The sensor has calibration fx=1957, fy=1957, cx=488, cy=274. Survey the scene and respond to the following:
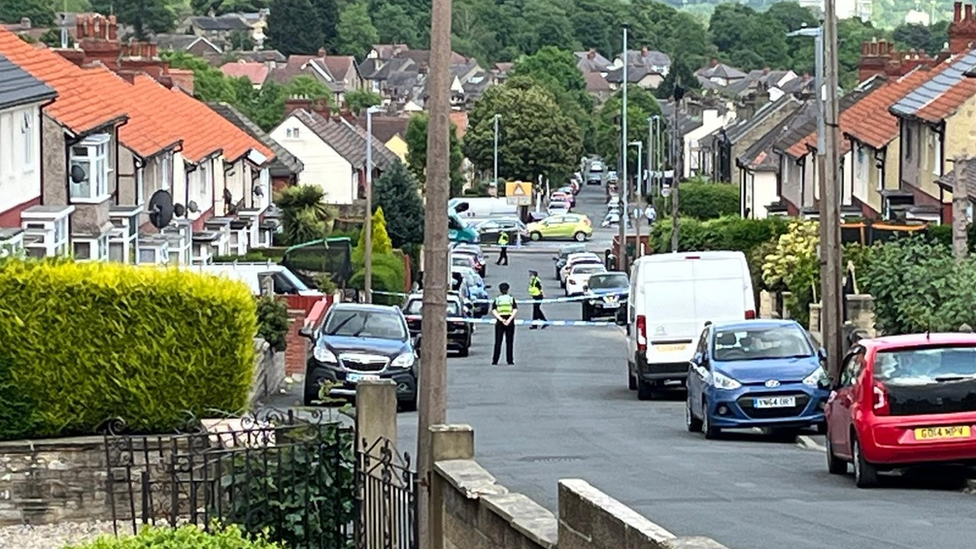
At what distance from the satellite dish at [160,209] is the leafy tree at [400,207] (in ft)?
103

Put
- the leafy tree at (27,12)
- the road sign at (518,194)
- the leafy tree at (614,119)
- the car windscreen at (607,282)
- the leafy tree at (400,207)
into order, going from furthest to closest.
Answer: the leafy tree at (27,12) → the leafy tree at (614,119) → the road sign at (518,194) → the leafy tree at (400,207) → the car windscreen at (607,282)

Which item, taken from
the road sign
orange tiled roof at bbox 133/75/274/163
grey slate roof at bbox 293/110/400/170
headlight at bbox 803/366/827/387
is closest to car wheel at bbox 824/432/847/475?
headlight at bbox 803/366/827/387

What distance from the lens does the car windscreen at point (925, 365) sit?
17.6 meters

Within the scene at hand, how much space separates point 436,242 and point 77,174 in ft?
85.8

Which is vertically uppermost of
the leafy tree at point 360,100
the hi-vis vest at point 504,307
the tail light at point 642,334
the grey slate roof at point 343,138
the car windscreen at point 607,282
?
the leafy tree at point 360,100

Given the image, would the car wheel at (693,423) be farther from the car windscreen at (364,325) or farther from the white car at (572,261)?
the white car at (572,261)

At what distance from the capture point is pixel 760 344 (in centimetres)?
2494

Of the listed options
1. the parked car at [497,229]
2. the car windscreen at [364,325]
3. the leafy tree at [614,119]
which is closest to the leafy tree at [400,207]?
the parked car at [497,229]

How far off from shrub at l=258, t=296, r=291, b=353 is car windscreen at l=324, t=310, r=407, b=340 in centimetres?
190

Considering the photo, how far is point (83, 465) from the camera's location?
17.7 m

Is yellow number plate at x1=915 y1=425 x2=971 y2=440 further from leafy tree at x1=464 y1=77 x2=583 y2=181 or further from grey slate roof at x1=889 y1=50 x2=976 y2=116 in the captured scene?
leafy tree at x1=464 y1=77 x2=583 y2=181

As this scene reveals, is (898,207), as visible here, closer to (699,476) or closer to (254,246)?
(254,246)

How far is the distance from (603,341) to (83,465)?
104 ft

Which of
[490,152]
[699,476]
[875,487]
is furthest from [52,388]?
[490,152]
